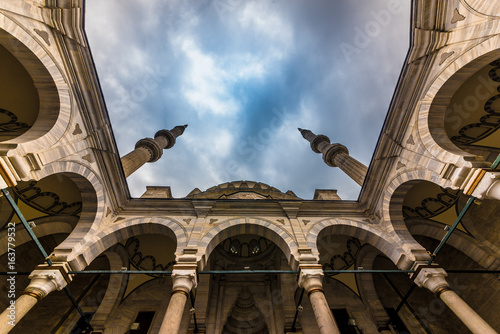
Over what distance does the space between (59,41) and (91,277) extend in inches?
374

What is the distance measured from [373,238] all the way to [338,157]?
23.2ft

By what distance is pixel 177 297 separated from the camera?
621 centimetres

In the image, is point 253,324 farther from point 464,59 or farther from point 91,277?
point 464,59

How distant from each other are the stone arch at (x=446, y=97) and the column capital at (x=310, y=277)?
15.4 feet

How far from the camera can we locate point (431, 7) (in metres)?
7.08

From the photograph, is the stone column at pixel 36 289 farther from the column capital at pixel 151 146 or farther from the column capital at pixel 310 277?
the column capital at pixel 151 146

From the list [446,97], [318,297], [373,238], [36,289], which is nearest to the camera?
[36,289]

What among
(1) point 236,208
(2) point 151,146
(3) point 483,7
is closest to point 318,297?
(1) point 236,208

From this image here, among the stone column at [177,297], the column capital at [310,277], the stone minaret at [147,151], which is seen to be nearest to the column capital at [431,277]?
the column capital at [310,277]

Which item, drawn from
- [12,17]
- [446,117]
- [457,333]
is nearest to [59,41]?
[12,17]

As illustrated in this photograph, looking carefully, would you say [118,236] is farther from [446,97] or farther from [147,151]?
[446,97]

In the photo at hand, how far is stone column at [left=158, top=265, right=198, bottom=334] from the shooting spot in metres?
5.56

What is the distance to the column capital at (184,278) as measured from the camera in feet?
21.2

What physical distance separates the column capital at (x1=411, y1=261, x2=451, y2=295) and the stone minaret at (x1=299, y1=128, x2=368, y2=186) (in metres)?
4.96
